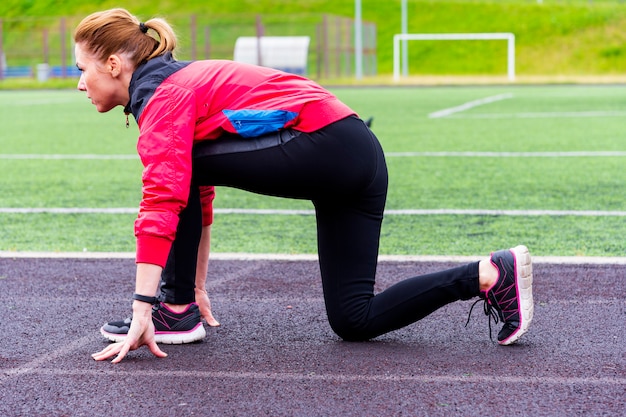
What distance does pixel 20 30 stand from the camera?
192 ft

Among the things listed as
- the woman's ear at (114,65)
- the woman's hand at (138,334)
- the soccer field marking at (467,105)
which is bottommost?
the soccer field marking at (467,105)

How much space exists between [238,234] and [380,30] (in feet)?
190

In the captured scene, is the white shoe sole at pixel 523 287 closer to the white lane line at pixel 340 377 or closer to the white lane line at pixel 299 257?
the white lane line at pixel 340 377

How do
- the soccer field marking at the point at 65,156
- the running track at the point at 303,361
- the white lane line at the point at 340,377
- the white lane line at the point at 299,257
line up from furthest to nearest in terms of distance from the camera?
the soccer field marking at the point at 65,156 → the white lane line at the point at 299,257 → the white lane line at the point at 340,377 → the running track at the point at 303,361

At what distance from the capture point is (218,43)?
1914 inches

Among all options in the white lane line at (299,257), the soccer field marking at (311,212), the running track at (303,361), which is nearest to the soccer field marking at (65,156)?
the soccer field marking at (311,212)

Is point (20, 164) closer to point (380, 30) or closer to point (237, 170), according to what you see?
point (237, 170)

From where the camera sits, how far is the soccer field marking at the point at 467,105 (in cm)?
1744

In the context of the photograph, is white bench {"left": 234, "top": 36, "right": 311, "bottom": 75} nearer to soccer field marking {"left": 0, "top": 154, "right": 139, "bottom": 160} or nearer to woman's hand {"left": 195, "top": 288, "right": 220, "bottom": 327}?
soccer field marking {"left": 0, "top": 154, "right": 139, "bottom": 160}

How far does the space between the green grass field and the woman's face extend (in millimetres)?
2366

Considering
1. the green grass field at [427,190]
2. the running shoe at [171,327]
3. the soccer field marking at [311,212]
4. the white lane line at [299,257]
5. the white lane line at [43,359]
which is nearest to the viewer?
the white lane line at [43,359]

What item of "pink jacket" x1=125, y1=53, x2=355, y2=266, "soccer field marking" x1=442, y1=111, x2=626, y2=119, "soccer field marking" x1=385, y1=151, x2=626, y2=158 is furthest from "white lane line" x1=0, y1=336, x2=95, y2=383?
"soccer field marking" x1=442, y1=111, x2=626, y2=119

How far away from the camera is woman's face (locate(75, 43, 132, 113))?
11.3 feet

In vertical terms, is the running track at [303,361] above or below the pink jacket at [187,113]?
below
